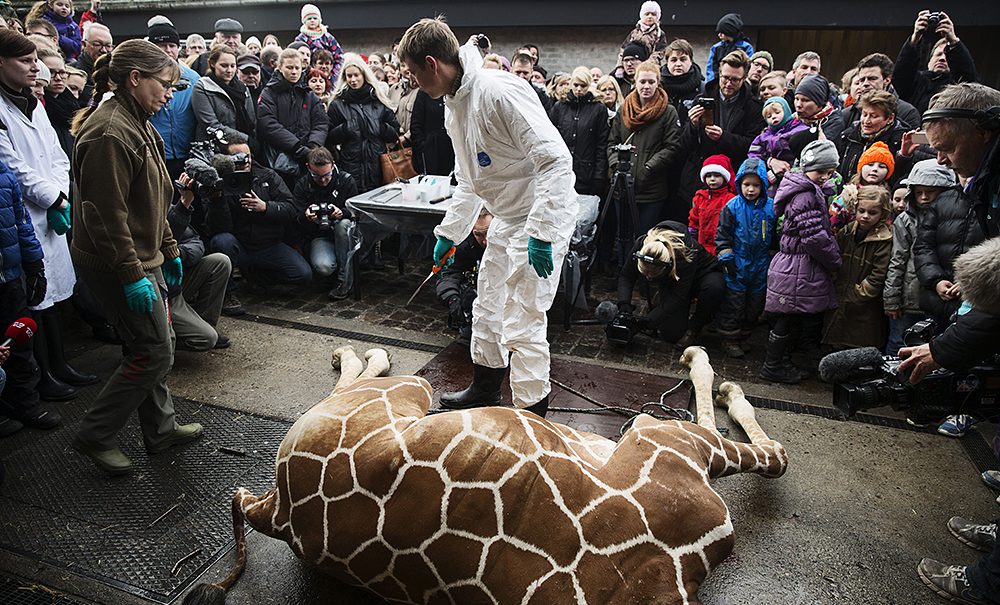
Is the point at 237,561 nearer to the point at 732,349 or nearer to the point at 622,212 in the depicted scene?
the point at 732,349

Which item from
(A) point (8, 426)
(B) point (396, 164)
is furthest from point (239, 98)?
(A) point (8, 426)

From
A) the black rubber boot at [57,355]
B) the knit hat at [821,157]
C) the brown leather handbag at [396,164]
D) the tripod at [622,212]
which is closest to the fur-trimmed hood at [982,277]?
the knit hat at [821,157]

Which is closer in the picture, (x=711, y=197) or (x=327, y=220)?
(x=711, y=197)

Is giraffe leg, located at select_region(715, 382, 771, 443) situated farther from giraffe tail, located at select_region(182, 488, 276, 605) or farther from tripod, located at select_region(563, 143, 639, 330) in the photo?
giraffe tail, located at select_region(182, 488, 276, 605)

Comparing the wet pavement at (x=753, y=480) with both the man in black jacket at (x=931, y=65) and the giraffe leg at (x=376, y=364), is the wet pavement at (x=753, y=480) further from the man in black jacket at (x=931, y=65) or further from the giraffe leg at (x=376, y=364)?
the man in black jacket at (x=931, y=65)

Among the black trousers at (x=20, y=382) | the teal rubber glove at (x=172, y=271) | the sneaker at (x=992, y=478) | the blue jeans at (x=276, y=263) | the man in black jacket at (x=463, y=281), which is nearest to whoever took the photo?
the sneaker at (x=992, y=478)

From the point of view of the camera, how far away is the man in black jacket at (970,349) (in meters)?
2.47

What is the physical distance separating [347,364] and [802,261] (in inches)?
132

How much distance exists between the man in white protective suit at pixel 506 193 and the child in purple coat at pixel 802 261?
A: 201 cm

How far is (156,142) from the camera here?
3508 mm

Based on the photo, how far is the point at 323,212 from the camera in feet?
20.9

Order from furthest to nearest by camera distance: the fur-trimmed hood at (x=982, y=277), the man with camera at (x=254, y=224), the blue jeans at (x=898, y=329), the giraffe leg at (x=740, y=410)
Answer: the man with camera at (x=254, y=224) → the blue jeans at (x=898, y=329) → the giraffe leg at (x=740, y=410) → the fur-trimmed hood at (x=982, y=277)

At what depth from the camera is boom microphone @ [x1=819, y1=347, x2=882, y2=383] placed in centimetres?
293

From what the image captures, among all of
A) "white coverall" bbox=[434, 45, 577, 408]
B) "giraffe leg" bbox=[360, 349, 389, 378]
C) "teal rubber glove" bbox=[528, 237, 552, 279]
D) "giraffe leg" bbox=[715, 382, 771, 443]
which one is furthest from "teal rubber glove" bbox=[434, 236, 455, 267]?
"giraffe leg" bbox=[715, 382, 771, 443]
